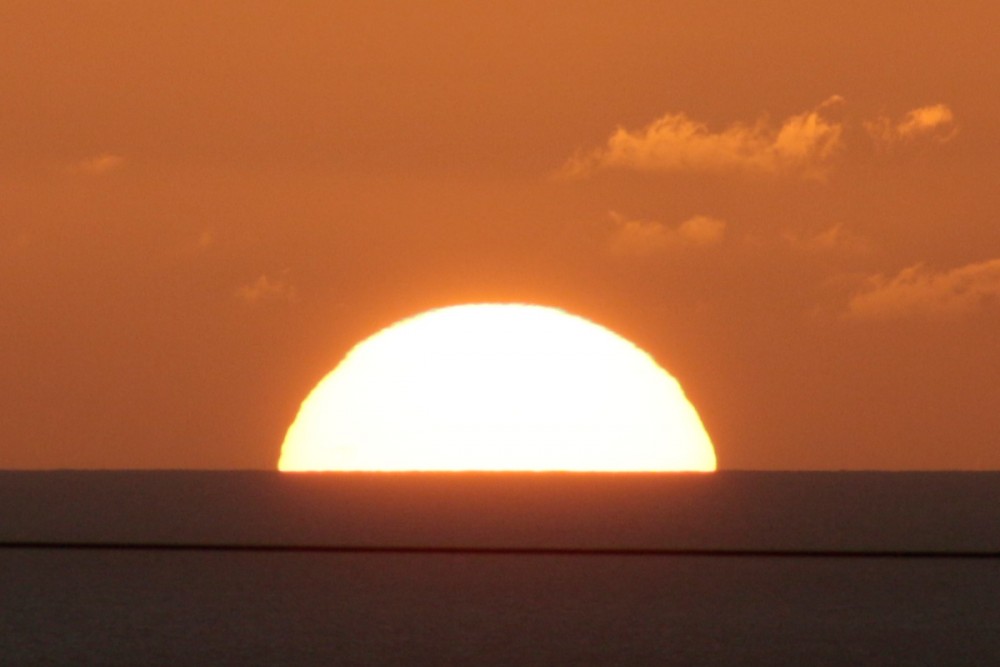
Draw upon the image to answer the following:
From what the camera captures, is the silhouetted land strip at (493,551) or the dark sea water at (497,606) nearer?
the dark sea water at (497,606)

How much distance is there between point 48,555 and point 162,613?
8.92 metres

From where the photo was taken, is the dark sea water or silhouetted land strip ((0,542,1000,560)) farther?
silhouetted land strip ((0,542,1000,560))

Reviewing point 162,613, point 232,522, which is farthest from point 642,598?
point 232,522

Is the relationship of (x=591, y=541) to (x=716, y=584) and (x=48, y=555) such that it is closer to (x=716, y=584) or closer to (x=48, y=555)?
(x=48, y=555)

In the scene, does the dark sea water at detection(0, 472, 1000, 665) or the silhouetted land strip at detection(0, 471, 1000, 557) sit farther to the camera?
the silhouetted land strip at detection(0, 471, 1000, 557)

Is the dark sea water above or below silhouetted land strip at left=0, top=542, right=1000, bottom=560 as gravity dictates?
below

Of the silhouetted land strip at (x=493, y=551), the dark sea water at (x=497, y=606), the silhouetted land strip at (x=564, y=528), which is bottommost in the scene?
the dark sea water at (x=497, y=606)

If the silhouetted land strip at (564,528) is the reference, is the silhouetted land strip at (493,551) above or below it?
below

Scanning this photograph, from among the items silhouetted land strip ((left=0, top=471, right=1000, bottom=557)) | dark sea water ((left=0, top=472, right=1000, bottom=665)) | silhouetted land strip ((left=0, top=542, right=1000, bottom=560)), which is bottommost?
dark sea water ((left=0, top=472, right=1000, bottom=665))

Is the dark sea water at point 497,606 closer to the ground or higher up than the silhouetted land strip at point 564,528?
closer to the ground

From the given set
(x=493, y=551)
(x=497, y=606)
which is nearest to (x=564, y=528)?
(x=493, y=551)

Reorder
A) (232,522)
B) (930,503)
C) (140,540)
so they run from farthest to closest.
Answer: (930,503)
(232,522)
(140,540)

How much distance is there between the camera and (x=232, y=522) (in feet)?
136

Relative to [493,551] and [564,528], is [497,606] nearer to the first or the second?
[493,551]
